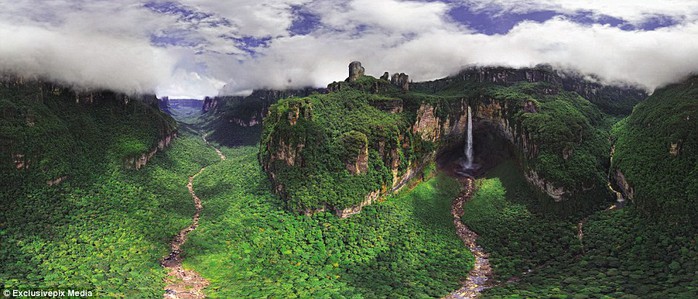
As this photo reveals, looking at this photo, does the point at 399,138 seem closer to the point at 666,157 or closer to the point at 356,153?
the point at 356,153

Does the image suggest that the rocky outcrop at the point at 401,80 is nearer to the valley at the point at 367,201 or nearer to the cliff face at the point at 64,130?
the valley at the point at 367,201

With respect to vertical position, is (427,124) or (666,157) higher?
(427,124)

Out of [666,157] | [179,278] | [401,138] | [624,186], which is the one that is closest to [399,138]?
[401,138]

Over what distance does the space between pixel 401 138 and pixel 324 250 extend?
3655 centimetres

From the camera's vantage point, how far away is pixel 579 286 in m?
52.8

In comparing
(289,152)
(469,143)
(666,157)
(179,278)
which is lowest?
(179,278)

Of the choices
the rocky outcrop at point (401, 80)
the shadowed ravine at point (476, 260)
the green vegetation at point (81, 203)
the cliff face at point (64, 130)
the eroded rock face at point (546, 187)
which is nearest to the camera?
the green vegetation at point (81, 203)

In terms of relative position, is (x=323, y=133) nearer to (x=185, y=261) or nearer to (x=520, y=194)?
(x=185, y=261)

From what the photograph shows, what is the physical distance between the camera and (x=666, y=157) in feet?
222

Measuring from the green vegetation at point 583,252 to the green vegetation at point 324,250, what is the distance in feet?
25.8

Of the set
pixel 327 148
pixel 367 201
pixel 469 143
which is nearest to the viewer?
pixel 367 201

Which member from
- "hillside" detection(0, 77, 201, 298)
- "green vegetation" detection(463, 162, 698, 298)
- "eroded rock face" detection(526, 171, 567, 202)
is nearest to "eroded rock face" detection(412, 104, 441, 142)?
"green vegetation" detection(463, 162, 698, 298)

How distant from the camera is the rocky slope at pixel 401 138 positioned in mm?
79062

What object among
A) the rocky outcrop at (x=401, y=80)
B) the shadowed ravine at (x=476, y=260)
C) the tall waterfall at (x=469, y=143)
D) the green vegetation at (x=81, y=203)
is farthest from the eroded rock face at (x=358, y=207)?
the rocky outcrop at (x=401, y=80)
